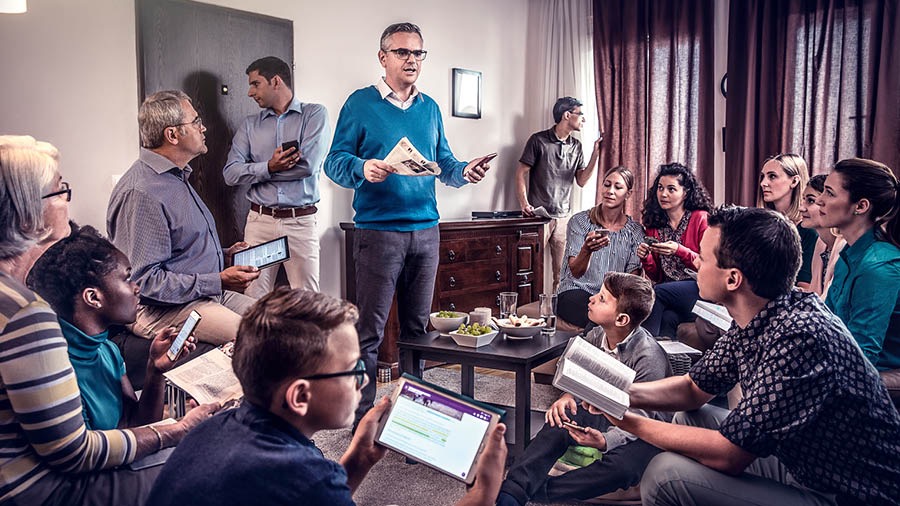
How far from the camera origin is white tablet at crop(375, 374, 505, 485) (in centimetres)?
144

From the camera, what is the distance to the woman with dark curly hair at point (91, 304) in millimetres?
1678

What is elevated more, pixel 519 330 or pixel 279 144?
pixel 279 144

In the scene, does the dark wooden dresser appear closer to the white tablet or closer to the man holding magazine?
the man holding magazine

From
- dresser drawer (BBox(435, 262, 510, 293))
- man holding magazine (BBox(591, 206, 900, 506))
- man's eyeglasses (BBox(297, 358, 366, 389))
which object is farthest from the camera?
dresser drawer (BBox(435, 262, 510, 293))

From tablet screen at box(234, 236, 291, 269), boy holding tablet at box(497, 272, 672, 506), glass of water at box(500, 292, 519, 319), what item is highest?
tablet screen at box(234, 236, 291, 269)

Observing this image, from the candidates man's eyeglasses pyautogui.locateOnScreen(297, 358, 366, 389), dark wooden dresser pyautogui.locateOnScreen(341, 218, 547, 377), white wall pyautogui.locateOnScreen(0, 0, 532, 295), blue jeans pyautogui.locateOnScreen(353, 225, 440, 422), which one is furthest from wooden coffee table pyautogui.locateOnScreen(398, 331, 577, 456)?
white wall pyautogui.locateOnScreen(0, 0, 532, 295)

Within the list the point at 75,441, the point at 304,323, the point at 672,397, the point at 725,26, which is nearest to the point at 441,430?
the point at 304,323

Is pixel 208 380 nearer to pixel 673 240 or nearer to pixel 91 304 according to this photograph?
pixel 91 304

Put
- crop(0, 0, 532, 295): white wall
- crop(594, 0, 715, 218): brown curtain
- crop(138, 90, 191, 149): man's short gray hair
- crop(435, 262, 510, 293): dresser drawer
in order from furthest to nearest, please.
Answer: crop(594, 0, 715, 218): brown curtain, crop(435, 262, 510, 293): dresser drawer, crop(0, 0, 532, 295): white wall, crop(138, 90, 191, 149): man's short gray hair

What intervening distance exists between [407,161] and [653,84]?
9.93 feet

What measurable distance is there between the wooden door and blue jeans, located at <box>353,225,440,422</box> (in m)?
1.10

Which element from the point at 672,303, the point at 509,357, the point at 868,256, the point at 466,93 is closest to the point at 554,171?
the point at 466,93

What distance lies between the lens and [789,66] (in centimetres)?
465

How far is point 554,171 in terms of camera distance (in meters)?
5.40
